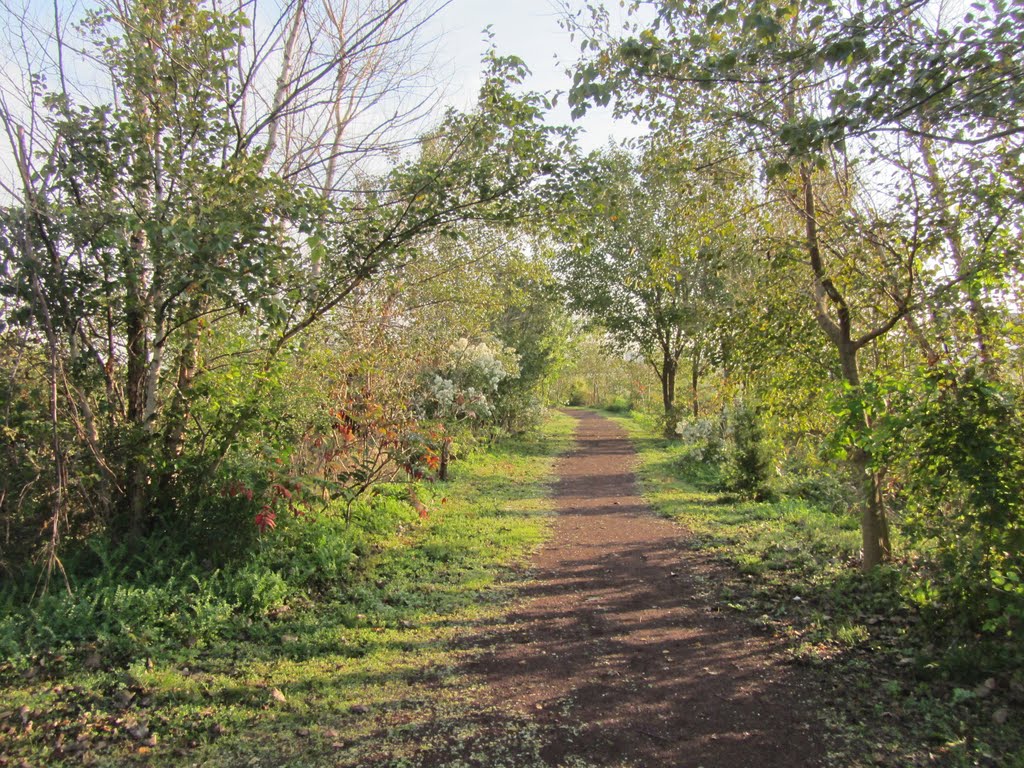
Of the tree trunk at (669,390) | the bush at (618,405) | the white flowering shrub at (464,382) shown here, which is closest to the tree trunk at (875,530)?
the white flowering shrub at (464,382)

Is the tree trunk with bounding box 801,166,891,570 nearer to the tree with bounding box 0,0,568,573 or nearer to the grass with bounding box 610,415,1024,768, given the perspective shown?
the grass with bounding box 610,415,1024,768

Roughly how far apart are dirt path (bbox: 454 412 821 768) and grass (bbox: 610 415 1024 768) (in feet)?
0.88

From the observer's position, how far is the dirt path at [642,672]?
3.52m

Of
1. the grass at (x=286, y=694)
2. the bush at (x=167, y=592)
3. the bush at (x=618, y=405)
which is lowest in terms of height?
the grass at (x=286, y=694)

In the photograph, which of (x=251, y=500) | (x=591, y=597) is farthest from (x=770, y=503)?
(x=251, y=500)

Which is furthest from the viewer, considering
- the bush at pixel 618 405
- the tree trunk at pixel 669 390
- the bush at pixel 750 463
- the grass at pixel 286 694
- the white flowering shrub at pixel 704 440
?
the bush at pixel 618 405

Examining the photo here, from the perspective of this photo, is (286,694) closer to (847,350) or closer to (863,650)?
(863,650)

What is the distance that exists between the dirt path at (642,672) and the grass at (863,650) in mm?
269

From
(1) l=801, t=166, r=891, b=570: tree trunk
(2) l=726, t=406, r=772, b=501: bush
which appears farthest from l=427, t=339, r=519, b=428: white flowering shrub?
(1) l=801, t=166, r=891, b=570: tree trunk

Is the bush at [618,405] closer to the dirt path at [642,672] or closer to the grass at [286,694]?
the dirt path at [642,672]

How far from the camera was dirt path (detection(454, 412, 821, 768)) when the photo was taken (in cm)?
352

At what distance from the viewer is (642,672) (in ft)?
14.6

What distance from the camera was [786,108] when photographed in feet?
19.5

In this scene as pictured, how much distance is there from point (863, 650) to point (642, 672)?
1.73 metres
